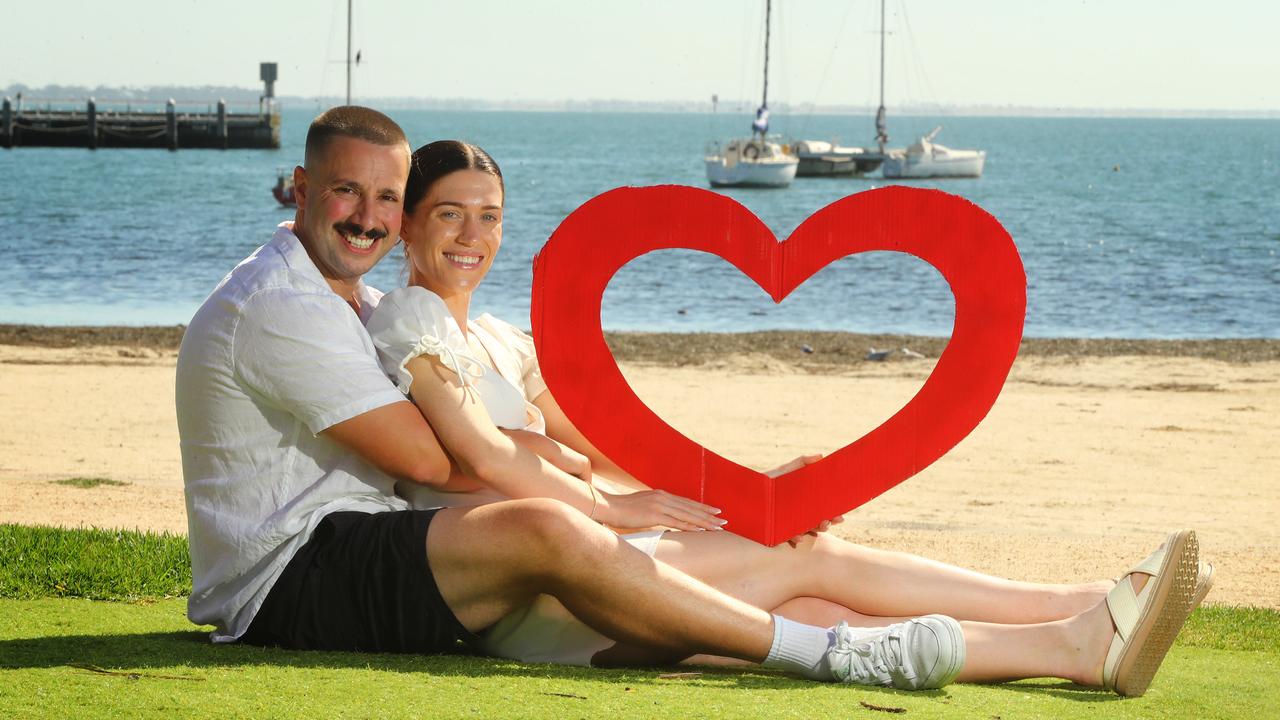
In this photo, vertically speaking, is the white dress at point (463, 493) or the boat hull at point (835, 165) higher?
the boat hull at point (835, 165)

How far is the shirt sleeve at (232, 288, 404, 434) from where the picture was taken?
375 cm

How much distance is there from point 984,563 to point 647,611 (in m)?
4.15

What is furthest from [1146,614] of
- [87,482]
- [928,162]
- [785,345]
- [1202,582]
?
[928,162]

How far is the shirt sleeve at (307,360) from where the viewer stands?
3.75 meters

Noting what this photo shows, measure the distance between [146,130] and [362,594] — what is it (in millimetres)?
77571

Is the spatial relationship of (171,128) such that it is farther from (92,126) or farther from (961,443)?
(961,443)

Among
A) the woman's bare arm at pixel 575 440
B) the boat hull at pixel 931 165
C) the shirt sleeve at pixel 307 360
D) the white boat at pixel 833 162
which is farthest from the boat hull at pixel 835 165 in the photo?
the shirt sleeve at pixel 307 360

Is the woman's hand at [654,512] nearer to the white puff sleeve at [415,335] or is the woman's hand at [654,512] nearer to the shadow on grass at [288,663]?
the shadow on grass at [288,663]

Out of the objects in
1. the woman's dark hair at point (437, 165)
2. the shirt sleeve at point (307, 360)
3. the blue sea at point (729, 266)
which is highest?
the woman's dark hair at point (437, 165)

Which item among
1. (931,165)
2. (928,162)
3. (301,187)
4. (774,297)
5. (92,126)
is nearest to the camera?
(301,187)

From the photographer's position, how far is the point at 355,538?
3824 mm

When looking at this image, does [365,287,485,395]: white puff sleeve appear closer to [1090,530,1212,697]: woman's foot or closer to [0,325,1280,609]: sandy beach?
[1090,530,1212,697]: woman's foot

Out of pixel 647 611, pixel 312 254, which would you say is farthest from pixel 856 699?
pixel 312 254

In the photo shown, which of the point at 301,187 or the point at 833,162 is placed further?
the point at 833,162
